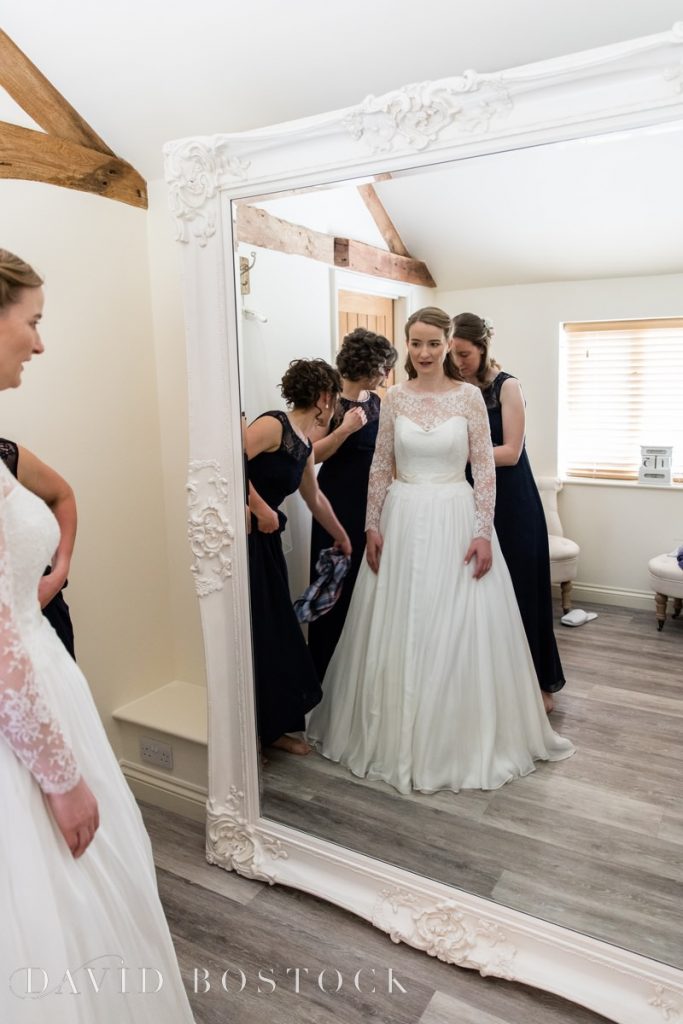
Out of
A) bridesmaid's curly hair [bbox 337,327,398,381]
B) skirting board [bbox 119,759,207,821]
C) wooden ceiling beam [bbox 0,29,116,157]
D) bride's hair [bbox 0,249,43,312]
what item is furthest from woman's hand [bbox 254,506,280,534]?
wooden ceiling beam [bbox 0,29,116,157]

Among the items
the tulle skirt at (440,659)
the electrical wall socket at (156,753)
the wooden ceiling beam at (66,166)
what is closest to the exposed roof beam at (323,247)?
the tulle skirt at (440,659)

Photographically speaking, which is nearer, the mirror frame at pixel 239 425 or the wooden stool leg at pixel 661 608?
the mirror frame at pixel 239 425

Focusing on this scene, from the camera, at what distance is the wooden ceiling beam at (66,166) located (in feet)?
6.98

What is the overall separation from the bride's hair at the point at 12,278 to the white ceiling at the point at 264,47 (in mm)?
1006

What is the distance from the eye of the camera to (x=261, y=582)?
206 cm

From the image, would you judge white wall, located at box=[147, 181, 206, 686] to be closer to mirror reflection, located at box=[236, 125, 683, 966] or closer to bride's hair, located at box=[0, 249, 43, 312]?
mirror reflection, located at box=[236, 125, 683, 966]

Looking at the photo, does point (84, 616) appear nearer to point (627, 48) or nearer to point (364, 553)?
point (364, 553)

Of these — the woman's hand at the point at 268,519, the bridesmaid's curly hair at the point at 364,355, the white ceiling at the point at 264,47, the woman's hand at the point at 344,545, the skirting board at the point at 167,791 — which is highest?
the white ceiling at the point at 264,47

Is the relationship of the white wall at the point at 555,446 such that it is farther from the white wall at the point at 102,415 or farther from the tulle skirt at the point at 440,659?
the white wall at the point at 102,415

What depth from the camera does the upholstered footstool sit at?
5.49 feet

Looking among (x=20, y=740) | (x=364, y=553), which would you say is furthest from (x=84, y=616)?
(x=20, y=740)

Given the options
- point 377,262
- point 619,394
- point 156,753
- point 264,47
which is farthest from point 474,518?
point 156,753

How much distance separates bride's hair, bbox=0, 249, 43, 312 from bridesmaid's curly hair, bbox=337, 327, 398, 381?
2.48 feet

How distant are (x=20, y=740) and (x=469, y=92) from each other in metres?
1.47
